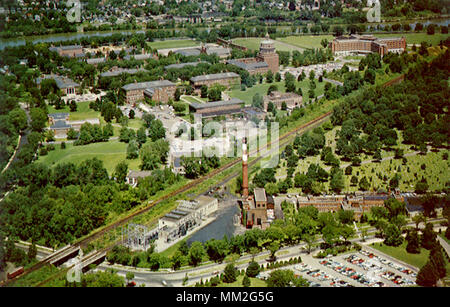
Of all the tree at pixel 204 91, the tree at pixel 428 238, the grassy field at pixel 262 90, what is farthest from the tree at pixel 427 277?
the tree at pixel 204 91

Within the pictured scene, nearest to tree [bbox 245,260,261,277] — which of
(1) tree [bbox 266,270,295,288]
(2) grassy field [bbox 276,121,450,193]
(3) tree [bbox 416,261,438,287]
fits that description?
(1) tree [bbox 266,270,295,288]

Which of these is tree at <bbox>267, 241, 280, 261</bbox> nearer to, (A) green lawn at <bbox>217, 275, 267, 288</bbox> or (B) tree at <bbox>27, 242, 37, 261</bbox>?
(A) green lawn at <bbox>217, 275, 267, 288</bbox>

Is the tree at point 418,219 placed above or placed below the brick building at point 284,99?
below

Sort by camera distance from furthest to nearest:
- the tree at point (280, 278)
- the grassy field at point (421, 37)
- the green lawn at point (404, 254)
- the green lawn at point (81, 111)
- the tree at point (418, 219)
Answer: the grassy field at point (421, 37), the green lawn at point (81, 111), the tree at point (418, 219), the green lawn at point (404, 254), the tree at point (280, 278)

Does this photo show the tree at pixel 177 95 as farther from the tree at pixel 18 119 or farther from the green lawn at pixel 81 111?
the tree at pixel 18 119

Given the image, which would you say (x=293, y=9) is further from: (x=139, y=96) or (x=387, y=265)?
(x=387, y=265)
